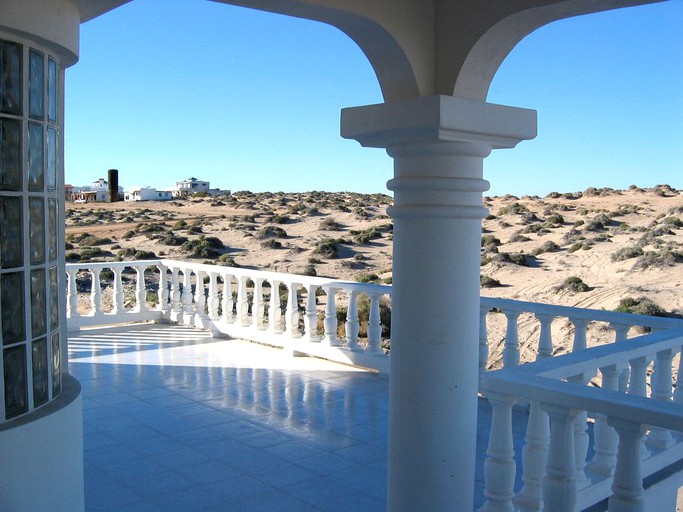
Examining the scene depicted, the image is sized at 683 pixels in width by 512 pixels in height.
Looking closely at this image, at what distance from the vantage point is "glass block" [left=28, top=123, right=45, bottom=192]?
255 cm

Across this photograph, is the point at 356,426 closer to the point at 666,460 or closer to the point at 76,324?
the point at 666,460

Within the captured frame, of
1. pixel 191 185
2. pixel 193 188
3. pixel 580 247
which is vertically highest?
pixel 191 185

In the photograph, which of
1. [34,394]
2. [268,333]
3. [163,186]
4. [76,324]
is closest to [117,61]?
[76,324]

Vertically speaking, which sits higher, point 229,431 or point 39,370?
point 39,370

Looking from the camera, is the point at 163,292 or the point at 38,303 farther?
the point at 163,292

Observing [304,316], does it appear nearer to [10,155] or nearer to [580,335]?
[580,335]

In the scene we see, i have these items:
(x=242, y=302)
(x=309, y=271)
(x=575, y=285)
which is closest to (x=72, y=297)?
(x=242, y=302)

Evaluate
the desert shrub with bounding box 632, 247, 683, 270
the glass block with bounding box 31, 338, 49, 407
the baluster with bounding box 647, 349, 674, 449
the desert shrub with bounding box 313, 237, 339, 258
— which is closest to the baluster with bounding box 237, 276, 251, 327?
the baluster with bounding box 647, 349, 674, 449

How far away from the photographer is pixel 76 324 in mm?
8312

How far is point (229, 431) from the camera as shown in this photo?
15.6 ft

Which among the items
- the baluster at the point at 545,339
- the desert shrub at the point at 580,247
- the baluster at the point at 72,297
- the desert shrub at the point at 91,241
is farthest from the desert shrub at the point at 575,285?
the desert shrub at the point at 91,241

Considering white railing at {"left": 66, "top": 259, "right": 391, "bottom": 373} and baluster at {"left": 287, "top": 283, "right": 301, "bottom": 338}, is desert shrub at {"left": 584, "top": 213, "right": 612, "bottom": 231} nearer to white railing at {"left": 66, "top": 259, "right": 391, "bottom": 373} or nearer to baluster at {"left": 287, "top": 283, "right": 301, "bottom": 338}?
white railing at {"left": 66, "top": 259, "right": 391, "bottom": 373}

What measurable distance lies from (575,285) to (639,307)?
9.64 ft

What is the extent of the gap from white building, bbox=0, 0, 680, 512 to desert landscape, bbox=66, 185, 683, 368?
7941mm
